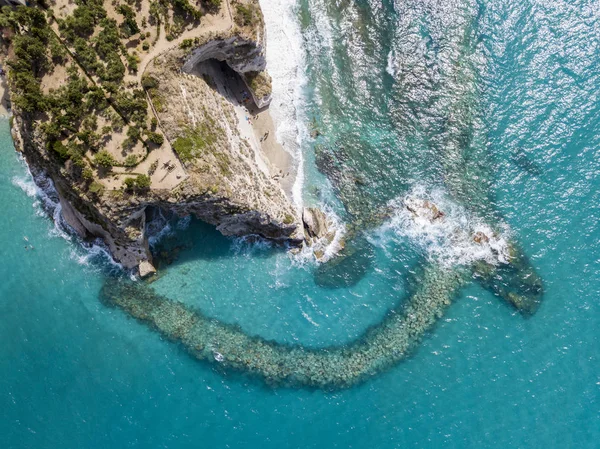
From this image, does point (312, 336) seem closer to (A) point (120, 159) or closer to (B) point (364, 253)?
(B) point (364, 253)

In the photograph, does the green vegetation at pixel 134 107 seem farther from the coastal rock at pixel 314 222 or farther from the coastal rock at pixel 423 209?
the coastal rock at pixel 423 209

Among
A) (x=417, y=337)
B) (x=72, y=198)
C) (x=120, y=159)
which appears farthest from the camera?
(x=417, y=337)

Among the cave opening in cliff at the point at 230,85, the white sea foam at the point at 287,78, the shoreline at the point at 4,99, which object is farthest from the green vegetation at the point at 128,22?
the shoreline at the point at 4,99

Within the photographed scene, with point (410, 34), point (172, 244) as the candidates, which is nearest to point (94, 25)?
point (172, 244)

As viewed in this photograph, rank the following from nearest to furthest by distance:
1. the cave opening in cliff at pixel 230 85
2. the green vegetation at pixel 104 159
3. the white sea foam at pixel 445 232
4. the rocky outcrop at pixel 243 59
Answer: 1. the green vegetation at pixel 104 159
2. the rocky outcrop at pixel 243 59
3. the cave opening in cliff at pixel 230 85
4. the white sea foam at pixel 445 232

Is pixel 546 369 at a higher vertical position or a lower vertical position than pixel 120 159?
lower

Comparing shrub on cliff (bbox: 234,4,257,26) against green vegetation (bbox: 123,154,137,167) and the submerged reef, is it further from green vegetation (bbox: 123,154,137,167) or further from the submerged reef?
the submerged reef

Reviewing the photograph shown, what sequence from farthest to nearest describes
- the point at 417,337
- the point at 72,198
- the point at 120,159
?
the point at 417,337, the point at 72,198, the point at 120,159
